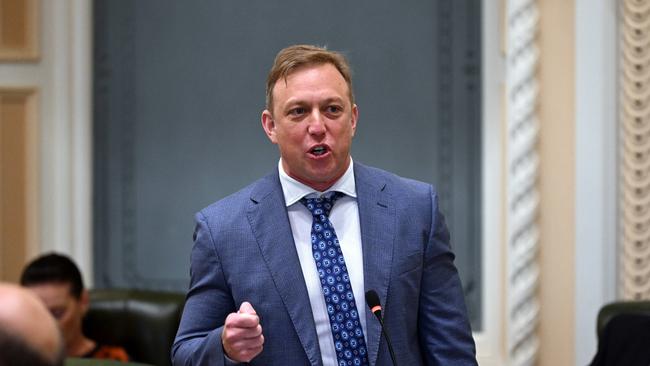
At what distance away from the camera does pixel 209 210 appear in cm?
228

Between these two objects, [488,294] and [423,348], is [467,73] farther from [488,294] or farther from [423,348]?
[423,348]

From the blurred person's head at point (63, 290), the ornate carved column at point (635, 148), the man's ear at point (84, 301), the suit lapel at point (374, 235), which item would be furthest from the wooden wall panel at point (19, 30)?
the suit lapel at point (374, 235)

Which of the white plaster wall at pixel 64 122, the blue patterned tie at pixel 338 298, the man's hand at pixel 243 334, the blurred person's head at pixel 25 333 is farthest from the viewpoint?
the white plaster wall at pixel 64 122

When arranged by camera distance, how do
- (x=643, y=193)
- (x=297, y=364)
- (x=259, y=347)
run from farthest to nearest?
(x=643, y=193) < (x=297, y=364) < (x=259, y=347)

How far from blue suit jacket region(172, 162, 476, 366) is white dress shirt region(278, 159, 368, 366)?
2 centimetres

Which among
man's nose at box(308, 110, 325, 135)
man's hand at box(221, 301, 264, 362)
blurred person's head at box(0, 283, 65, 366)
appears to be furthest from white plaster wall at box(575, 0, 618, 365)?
blurred person's head at box(0, 283, 65, 366)

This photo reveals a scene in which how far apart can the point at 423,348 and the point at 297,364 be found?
27cm

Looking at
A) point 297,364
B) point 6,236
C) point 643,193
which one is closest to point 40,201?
point 6,236

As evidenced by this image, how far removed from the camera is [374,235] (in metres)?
2.24

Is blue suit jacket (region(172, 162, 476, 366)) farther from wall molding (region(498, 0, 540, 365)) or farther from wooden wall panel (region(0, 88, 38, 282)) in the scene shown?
wooden wall panel (region(0, 88, 38, 282))

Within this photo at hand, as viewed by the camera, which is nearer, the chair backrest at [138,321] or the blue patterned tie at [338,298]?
the blue patterned tie at [338,298]

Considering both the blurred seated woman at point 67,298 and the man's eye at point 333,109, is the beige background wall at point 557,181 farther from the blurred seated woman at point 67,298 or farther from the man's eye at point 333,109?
the man's eye at point 333,109

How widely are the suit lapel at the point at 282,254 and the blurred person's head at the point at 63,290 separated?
1.62 m

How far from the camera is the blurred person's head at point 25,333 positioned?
1100mm
